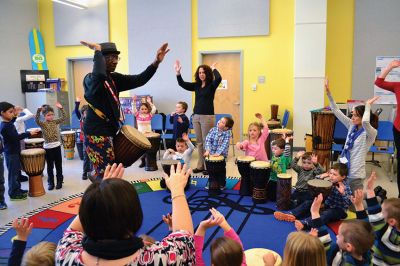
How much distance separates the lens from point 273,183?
464 centimetres

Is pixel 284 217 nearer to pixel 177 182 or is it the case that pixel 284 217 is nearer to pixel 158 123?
pixel 177 182

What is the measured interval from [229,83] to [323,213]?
17.4 feet

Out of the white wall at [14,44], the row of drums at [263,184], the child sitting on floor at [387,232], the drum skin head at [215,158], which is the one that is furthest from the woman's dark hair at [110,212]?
the white wall at [14,44]

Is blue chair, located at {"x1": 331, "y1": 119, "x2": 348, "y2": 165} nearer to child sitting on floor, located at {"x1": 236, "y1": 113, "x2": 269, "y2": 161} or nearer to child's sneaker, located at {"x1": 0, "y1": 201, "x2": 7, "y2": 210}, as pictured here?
child sitting on floor, located at {"x1": 236, "y1": 113, "x2": 269, "y2": 161}

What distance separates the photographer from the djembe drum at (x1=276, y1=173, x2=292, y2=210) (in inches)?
168

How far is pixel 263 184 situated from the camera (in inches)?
180

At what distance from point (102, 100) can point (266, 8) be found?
6.16m

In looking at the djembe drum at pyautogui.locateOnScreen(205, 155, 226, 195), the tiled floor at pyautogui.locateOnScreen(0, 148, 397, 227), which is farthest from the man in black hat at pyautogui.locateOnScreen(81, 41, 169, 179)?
the djembe drum at pyautogui.locateOnScreen(205, 155, 226, 195)

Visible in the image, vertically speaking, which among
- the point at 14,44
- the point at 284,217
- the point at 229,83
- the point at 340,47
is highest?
the point at 14,44

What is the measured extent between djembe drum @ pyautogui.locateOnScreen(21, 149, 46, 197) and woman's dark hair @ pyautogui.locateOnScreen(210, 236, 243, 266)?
384 cm

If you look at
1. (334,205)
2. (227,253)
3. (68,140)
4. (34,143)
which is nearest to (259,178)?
(334,205)

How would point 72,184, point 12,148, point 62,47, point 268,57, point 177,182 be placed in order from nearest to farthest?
1. point 177,182
2. point 12,148
3. point 72,184
4. point 268,57
5. point 62,47

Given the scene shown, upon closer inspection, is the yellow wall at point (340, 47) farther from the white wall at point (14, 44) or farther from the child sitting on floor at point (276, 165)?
the white wall at point (14, 44)

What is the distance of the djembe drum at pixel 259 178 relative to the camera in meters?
4.49
